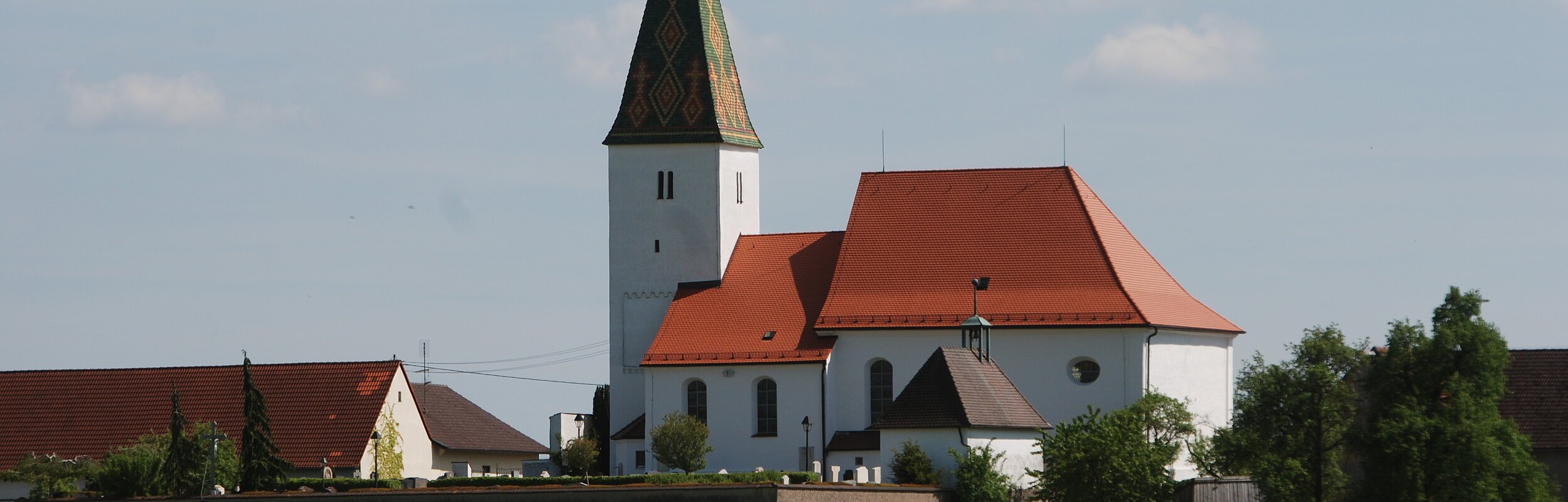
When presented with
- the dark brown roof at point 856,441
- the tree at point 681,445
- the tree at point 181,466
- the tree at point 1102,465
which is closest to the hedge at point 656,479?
the tree at point 1102,465

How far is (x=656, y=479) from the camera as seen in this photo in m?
41.4

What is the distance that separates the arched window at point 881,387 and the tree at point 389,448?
11.0 meters

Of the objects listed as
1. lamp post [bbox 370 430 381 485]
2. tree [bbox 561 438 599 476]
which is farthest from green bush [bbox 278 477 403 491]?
tree [bbox 561 438 599 476]

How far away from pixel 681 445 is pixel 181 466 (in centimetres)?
1093

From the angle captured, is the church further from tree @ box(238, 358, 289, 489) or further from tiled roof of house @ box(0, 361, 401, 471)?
tree @ box(238, 358, 289, 489)

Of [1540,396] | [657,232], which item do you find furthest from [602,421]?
[1540,396]

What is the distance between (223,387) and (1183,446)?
889 inches

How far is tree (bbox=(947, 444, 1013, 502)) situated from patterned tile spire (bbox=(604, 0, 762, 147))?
14334 mm

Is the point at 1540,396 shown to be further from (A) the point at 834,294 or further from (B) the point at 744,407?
(B) the point at 744,407

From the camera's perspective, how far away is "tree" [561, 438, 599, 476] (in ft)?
171

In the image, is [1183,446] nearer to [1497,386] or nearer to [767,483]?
[1497,386]

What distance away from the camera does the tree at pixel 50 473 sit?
46550 mm

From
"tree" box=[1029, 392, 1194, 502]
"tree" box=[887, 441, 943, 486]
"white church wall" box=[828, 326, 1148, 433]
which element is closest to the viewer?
"tree" box=[1029, 392, 1194, 502]

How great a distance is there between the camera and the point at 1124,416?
145 ft
